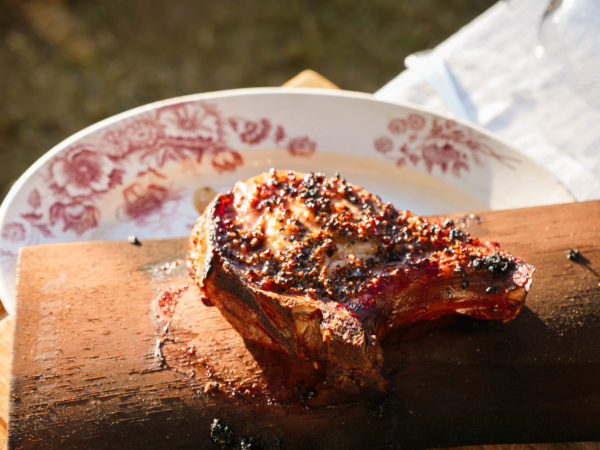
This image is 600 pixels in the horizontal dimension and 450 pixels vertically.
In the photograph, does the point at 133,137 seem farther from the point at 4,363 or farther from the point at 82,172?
the point at 4,363

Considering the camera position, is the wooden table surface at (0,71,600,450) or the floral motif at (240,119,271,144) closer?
the wooden table surface at (0,71,600,450)

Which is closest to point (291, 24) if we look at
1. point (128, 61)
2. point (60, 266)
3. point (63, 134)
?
point (128, 61)

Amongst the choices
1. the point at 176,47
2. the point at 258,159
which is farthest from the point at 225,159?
the point at 176,47

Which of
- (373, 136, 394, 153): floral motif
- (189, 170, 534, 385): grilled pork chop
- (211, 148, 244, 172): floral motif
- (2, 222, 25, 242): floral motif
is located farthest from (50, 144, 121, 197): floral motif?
(373, 136, 394, 153): floral motif

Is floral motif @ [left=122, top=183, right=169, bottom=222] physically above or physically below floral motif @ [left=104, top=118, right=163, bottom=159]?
below

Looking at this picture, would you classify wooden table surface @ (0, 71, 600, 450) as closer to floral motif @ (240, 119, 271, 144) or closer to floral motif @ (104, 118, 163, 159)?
floral motif @ (104, 118, 163, 159)

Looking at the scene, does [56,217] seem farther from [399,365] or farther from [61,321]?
[399,365]

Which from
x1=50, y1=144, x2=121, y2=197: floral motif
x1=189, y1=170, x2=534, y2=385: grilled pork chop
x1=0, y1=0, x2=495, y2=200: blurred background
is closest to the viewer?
x1=189, y1=170, x2=534, y2=385: grilled pork chop

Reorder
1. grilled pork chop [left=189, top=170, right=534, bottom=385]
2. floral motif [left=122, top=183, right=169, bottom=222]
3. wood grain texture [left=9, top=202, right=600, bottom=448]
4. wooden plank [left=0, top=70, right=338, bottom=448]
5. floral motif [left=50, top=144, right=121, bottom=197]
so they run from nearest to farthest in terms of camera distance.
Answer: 1. grilled pork chop [left=189, top=170, right=534, bottom=385]
2. wood grain texture [left=9, top=202, right=600, bottom=448]
3. wooden plank [left=0, top=70, right=338, bottom=448]
4. floral motif [left=50, top=144, right=121, bottom=197]
5. floral motif [left=122, top=183, right=169, bottom=222]
